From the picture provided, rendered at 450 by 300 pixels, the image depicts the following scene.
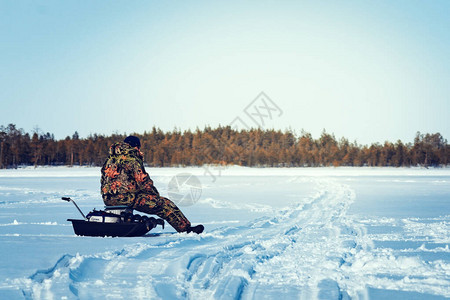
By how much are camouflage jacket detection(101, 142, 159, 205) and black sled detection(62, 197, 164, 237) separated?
0.15 meters

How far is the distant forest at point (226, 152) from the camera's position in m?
123

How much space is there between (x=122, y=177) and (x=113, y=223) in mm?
683

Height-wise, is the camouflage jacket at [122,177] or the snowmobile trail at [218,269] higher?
the camouflage jacket at [122,177]

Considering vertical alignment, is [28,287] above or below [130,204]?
below

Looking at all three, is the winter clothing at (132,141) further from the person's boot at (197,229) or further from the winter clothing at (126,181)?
the person's boot at (197,229)

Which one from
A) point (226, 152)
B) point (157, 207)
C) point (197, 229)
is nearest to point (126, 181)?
point (157, 207)

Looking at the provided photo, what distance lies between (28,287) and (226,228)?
14.6 ft

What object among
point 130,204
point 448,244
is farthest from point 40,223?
point 448,244

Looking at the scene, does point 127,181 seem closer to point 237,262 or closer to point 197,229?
point 197,229

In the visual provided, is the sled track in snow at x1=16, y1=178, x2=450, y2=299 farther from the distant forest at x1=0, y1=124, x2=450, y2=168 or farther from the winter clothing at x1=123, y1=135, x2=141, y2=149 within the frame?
the distant forest at x1=0, y1=124, x2=450, y2=168

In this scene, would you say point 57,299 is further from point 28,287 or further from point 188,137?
point 188,137

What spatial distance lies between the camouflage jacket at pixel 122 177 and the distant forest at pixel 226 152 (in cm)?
10817

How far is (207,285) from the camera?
13.0 feet

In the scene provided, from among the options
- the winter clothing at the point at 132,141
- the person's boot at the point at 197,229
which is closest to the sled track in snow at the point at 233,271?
the person's boot at the point at 197,229
